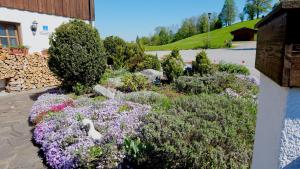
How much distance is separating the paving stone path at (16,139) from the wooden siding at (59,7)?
5109mm

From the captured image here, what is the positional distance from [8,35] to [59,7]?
340 centimetres

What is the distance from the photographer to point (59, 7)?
1271 centimetres

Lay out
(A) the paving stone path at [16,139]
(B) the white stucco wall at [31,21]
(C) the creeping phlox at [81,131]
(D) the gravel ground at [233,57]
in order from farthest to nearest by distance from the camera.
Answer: (D) the gravel ground at [233,57], (B) the white stucco wall at [31,21], (A) the paving stone path at [16,139], (C) the creeping phlox at [81,131]

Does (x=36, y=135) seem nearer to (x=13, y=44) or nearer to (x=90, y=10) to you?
(x=13, y=44)

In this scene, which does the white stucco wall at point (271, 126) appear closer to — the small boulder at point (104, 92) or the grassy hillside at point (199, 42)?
the small boulder at point (104, 92)

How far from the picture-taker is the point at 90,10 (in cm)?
1446

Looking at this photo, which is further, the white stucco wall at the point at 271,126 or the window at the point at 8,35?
the window at the point at 8,35

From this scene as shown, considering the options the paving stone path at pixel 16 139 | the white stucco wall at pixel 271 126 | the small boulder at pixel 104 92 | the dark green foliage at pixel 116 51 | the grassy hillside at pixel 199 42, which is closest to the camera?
the white stucco wall at pixel 271 126

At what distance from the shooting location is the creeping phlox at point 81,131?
3.35m

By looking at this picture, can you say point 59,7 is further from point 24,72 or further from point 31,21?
point 24,72

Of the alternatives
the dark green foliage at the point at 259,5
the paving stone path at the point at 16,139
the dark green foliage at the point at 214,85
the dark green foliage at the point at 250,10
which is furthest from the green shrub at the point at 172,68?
the dark green foliage at the point at 250,10

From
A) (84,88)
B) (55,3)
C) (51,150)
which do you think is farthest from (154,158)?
(55,3)

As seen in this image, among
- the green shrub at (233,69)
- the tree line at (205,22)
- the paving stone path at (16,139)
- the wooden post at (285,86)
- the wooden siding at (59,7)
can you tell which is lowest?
the paving stone path at (16,139)

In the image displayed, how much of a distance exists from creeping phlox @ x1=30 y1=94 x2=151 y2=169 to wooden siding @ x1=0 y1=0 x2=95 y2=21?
23.2 ft
